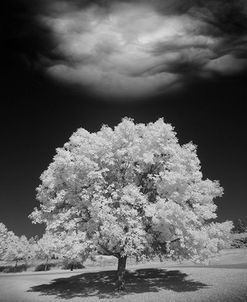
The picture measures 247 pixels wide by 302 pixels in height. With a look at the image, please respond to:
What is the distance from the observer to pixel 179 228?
20.7 m

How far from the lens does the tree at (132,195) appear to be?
2036cm

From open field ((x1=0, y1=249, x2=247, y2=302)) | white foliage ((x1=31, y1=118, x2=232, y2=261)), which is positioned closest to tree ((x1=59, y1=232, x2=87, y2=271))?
white foliage ((x1=31, y1=118, x2=232, y2=261))

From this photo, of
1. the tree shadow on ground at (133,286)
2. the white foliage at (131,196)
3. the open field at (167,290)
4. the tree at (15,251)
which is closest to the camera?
the open field at (167,290)

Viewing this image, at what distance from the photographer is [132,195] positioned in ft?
68.9

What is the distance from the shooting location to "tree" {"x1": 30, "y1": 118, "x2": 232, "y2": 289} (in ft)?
66.8

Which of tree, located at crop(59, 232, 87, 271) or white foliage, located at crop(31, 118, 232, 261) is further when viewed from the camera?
white foliage, located at crop(31, 118, 232, 261)

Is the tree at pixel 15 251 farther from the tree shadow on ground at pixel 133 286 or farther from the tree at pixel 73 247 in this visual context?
the tree at pixel 73 247

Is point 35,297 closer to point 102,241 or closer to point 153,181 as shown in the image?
point 102,241

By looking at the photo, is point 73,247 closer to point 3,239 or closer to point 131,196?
point 131,196

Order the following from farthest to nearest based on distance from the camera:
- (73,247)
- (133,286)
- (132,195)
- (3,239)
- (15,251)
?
(3,239)
(15,251)
(133,286)
(132,195)
(73,247)

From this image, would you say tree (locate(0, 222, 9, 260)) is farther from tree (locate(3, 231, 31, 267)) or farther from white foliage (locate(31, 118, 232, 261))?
white foliage (locate(31, 118, 232, 261))

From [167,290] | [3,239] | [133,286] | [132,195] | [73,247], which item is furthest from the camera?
[3,239]

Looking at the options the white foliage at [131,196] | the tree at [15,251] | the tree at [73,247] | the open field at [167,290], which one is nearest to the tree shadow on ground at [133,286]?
the open field at [167,290]

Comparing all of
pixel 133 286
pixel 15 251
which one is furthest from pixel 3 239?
pixel 133 286
